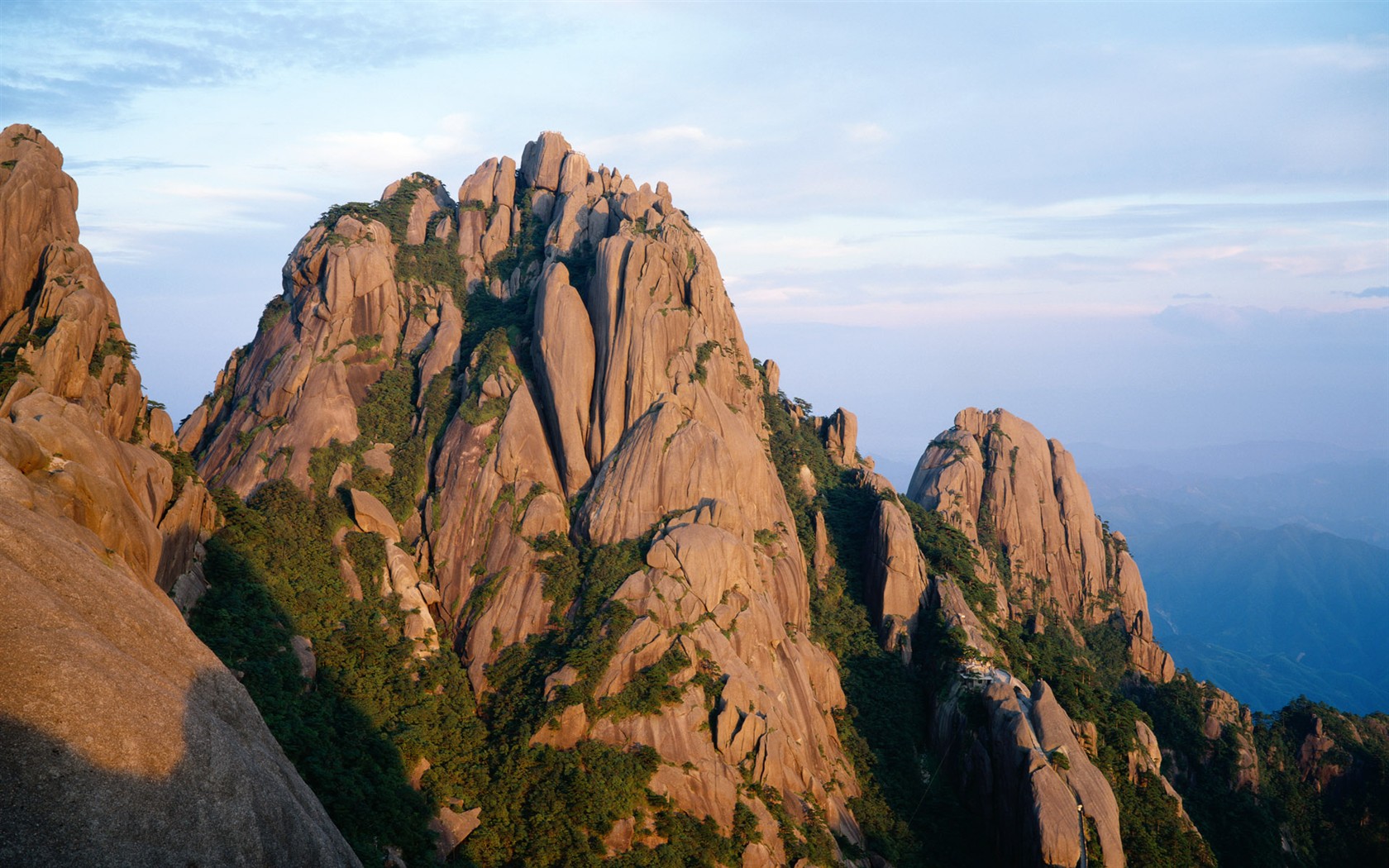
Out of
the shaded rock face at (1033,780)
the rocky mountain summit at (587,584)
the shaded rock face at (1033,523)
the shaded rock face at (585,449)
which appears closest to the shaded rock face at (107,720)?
the rocky mountain summit at (587,584)

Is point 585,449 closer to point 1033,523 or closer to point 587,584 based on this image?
point 587,584

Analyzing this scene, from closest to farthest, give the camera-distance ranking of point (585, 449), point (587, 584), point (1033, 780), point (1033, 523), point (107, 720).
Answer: point (107, 720) < point (1033, 780) < point (587, 584) < point (585, 449) < point (1033, 523)

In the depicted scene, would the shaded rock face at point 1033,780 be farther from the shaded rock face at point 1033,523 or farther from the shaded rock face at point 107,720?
the shaded rock face at point 107,720

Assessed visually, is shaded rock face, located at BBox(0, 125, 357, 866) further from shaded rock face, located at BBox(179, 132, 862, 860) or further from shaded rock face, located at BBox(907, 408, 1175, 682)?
shaded rock face, located at BBox(907, 408, 1175, 682)

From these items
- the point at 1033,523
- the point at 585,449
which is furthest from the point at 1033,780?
the point at 1033,523

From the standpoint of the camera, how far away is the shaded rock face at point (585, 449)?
48500 mm

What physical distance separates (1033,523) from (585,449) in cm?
4538

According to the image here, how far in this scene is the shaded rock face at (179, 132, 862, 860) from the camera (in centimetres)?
4850

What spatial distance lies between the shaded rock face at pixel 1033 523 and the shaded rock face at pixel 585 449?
2399 centimetres

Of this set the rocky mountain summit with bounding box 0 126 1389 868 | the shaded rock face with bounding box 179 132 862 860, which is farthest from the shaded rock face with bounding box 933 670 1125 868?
the shaded rock face with bounding box 179 132 862 860

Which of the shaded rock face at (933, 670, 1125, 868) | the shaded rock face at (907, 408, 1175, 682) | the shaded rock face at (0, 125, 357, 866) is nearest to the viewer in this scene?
the shaded rock face at (0, 125, 357, 866)

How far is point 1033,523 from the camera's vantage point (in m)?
79.8

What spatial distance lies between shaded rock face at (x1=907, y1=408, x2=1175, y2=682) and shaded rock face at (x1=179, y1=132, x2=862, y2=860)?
24.0 m

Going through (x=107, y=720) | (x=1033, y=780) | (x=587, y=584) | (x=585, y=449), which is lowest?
(x=1033, y=780)
